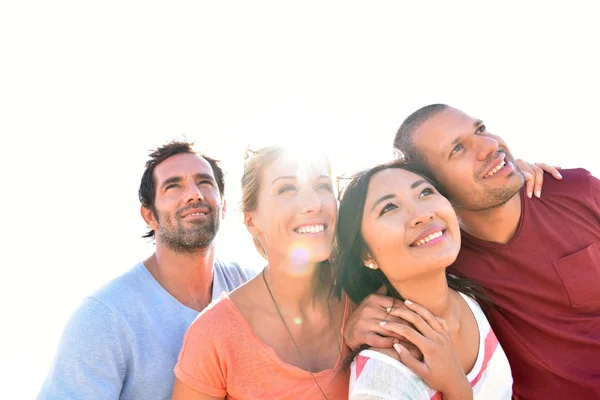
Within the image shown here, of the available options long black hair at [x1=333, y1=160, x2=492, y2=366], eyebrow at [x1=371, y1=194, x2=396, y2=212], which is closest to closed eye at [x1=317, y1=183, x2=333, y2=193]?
long black hair at [x1=333, y1=160, x2=492, y2=366]

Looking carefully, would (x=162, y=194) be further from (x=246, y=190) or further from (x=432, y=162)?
(x=432, y=162)

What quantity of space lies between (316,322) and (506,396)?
123cm

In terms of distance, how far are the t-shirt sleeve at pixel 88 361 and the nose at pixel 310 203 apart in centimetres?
167

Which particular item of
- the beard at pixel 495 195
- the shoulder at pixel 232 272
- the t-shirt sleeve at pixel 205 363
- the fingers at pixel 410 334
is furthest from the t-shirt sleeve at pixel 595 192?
the shoulder at pixel 232 272

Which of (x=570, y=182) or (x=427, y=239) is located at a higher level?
(x=427, y=239)

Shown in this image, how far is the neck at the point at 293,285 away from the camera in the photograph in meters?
3.31

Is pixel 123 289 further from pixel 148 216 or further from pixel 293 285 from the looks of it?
pixel 293 285

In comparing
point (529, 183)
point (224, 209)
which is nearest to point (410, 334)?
point (529, 183)

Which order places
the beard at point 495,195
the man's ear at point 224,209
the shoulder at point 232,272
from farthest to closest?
the man's ear at point 224,209
the shoulder at point 232,272
the beard at point 495,195

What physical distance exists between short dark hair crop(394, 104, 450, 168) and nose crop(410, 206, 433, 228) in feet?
2.97

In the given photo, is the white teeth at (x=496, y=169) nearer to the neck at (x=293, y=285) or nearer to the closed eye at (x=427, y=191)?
the closed eye at (x=427, y=191)

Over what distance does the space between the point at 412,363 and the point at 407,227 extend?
742mm

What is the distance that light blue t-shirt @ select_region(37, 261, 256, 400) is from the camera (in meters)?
3.41

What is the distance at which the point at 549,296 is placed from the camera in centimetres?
341
